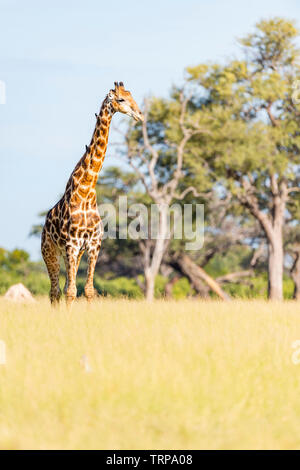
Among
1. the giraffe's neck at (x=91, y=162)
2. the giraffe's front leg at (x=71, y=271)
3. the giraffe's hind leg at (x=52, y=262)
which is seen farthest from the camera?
the giraffe's hind leg at (x=52, y=262)

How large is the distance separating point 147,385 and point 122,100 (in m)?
5.41

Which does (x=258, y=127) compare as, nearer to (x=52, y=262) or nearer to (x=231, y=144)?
(x=231, y=144)

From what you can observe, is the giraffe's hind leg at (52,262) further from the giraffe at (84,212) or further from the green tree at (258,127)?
the green tree at (258,127)

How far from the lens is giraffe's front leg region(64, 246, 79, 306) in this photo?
1152 centimetres

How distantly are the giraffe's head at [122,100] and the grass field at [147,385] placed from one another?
3336mm

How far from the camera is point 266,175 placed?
119 ft

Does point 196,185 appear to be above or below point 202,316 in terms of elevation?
above

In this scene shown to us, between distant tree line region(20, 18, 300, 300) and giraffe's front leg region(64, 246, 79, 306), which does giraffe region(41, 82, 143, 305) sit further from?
distant tree line region(20, 18, 300, 300)

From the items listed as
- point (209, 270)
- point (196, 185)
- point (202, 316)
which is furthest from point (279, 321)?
point (209, 270)

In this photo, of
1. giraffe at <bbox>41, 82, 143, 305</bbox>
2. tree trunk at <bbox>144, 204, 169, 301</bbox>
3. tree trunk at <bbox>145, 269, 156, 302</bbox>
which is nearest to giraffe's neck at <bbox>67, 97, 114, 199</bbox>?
giraffe at <bbox>41, 82, 143, 305</bbox>

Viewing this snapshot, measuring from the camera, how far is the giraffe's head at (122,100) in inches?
428

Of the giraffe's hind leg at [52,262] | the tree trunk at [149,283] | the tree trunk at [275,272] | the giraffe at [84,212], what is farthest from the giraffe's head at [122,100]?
the tree trunk at [275,272]
